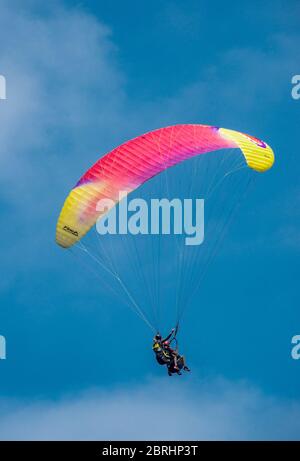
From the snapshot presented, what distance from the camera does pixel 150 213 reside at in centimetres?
3597

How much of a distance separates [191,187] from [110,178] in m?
3.09

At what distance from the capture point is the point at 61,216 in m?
30.2

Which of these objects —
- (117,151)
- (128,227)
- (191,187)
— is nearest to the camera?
(191,187)

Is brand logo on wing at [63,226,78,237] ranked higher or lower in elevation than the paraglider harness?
higher

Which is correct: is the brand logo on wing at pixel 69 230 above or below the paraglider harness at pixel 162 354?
above

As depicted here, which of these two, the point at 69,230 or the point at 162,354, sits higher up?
the point at 69,230

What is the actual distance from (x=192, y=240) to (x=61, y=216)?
356 cm
